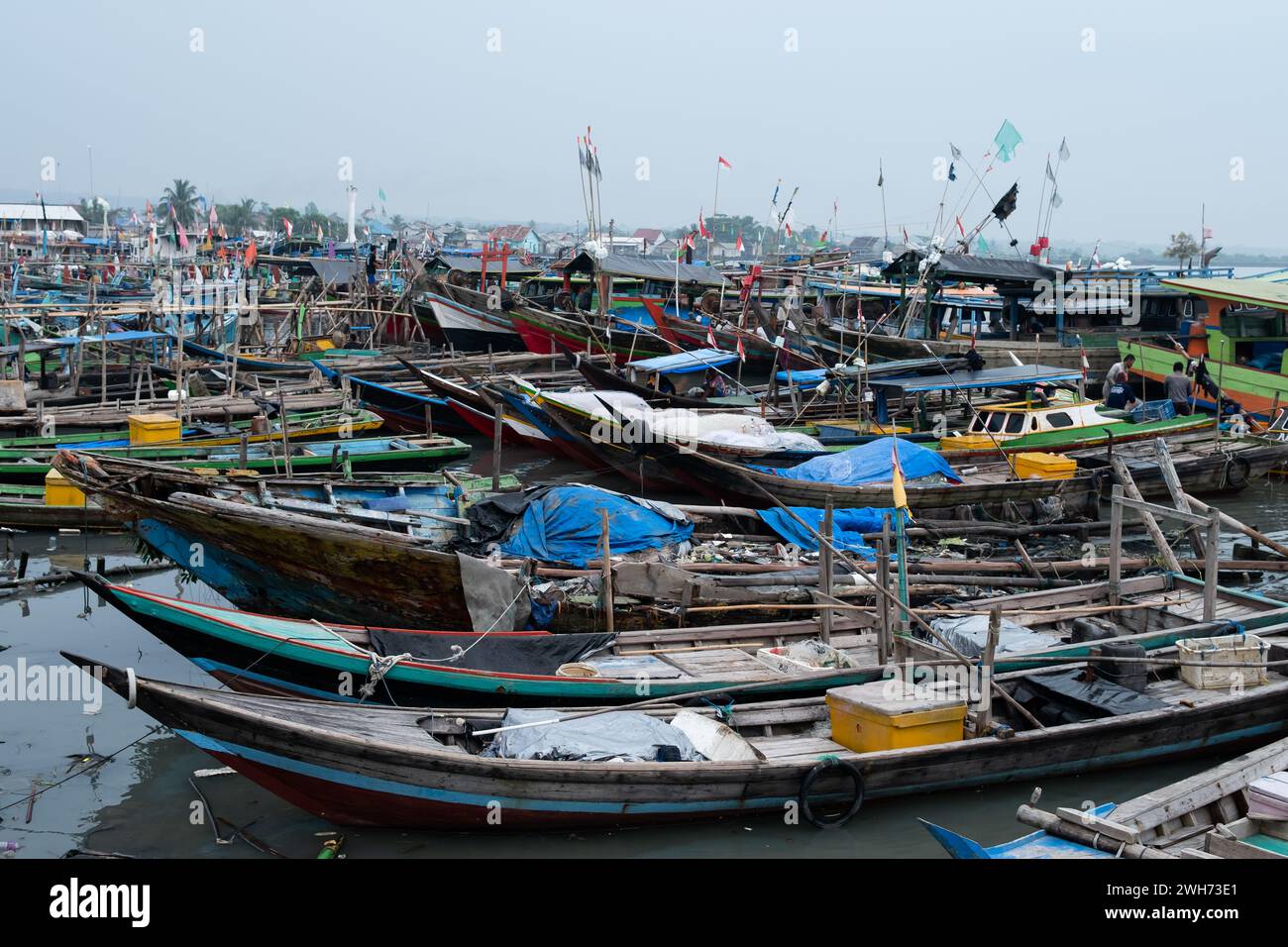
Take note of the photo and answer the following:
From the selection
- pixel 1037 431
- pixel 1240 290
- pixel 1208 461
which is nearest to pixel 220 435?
pixel 1037 431

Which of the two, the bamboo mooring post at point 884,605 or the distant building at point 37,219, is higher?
the distant building at point 37,219

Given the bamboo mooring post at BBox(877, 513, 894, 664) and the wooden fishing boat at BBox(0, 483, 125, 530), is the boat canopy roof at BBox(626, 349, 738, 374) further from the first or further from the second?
the bamboo mooring post at BBox(877, 513, 894, 664)

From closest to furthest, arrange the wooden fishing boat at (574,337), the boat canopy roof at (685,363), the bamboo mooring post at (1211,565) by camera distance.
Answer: the bamboo mooring post at (1211,565)
the boat canopy roof at (685,363)
the wooden fishing boat at (574,337)

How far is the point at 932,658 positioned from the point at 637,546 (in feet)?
12.8

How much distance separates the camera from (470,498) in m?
13.9

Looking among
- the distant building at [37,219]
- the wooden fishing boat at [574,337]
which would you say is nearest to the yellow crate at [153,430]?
the wooden fishing boat at [574,337]

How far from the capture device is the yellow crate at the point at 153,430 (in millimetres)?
18203

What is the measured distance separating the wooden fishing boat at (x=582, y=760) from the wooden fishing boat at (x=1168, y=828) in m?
1.52

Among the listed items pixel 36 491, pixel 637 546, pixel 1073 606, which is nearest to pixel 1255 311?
A: pixel 1073 606

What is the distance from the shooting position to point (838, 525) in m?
14.1

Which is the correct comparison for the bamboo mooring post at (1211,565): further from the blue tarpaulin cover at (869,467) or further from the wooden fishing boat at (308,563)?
the blue tarpaulin cover at (869,467)

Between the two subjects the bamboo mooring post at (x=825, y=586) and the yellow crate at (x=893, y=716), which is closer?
the yellow crate at (x=893, y=716)

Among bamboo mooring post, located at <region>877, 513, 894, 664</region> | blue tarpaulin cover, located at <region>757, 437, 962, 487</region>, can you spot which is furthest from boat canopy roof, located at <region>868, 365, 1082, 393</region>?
bamboo mooring post, located at <region>877, 513, 894, 664</region>

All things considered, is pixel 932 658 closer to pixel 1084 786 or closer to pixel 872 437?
pixel 1084 786
